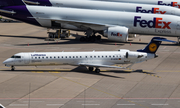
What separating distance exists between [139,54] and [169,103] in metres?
11.2

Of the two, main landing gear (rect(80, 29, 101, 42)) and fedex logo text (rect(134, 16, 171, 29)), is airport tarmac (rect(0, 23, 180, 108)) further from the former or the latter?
main landing gear (rect(80, 29, 101, 42))

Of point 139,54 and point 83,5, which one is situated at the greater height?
point 83,5

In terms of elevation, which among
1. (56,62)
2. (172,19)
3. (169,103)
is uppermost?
(172,19)

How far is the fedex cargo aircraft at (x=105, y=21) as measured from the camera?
57.3m

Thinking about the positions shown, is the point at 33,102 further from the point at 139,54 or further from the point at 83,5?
the point at 83,5

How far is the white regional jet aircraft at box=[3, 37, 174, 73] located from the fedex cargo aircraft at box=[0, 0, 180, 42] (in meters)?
17.1

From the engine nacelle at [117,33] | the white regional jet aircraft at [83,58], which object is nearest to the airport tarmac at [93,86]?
the white regional jet aircraft at [83,58]

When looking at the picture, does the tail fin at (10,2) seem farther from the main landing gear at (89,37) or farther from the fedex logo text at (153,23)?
the fedex logo text at (153,23)

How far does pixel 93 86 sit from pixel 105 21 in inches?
1024

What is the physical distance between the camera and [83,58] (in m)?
40.8

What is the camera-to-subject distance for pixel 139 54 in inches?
1597

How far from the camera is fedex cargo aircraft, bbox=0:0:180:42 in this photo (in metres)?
57.3

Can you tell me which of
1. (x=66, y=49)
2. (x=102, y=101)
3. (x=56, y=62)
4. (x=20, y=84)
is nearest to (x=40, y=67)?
(x=56, y=62)

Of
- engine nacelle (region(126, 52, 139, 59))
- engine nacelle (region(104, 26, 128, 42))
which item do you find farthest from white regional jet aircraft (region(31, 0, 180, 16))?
engine nacelle (region(126, 52, 139, 59))
